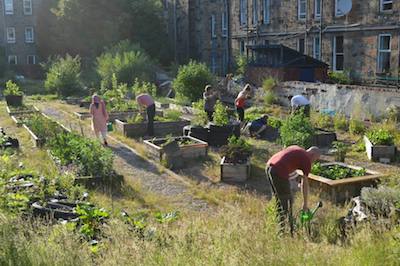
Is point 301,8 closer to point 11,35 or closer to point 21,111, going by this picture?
point 21,111

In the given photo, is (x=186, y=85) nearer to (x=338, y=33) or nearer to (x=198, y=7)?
(x=338, y=33)

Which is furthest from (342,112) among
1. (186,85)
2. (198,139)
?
(186,85)

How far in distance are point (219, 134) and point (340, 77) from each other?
12.0m

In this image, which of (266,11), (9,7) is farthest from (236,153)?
(9,7)

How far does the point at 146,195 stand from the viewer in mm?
9922

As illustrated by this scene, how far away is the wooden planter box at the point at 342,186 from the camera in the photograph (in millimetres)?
9050

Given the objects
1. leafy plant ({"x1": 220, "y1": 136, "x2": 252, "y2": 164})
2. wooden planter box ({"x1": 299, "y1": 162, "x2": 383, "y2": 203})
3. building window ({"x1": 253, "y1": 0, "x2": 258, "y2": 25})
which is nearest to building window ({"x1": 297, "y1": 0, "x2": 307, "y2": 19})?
building window ({"x1": 253, "y1": 0, "x2": 258, "y2": 25})

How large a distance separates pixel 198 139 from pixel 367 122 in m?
5.17

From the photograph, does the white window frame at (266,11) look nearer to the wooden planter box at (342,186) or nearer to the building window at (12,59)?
the wooden planter box at (342,186)

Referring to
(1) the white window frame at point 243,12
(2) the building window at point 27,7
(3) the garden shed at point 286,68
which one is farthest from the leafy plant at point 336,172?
(2) the building window at point 27,7

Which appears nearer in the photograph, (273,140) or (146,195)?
(146,195)

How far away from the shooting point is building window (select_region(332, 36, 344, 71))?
85.1ft

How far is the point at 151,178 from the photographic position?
11.3 m

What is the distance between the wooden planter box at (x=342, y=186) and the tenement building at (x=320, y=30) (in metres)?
14.7
